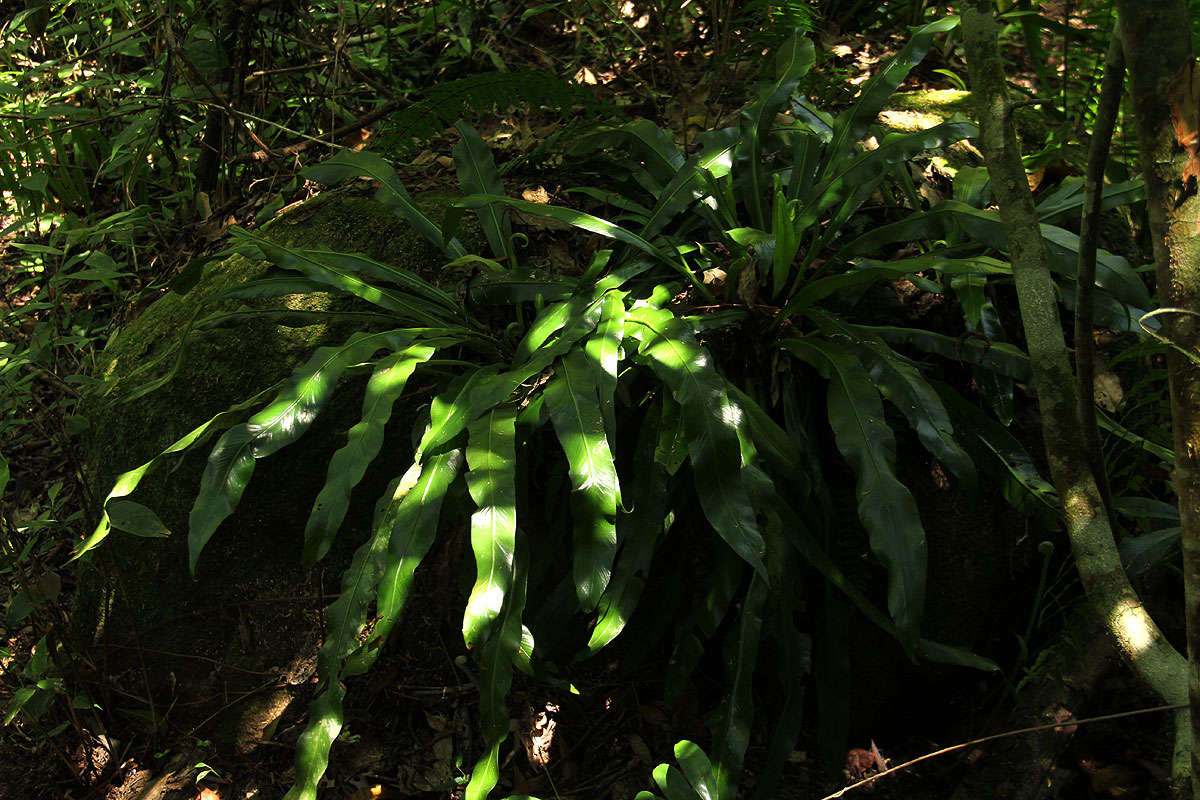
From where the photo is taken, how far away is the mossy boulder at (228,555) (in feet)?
7.16

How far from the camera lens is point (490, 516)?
155 cm

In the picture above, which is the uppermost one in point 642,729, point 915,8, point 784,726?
point 915,8

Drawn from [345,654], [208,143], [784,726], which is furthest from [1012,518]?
[208,143]

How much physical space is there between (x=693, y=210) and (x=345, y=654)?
130 centimetres

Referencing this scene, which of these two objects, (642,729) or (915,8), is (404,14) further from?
(642,729)

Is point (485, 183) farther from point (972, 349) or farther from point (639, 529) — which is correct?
point (972, 349)

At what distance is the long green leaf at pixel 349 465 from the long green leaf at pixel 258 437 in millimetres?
102

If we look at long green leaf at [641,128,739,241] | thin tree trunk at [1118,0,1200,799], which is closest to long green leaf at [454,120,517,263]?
long green leaf at [641,128,739,241]

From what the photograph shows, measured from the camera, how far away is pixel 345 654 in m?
1.62

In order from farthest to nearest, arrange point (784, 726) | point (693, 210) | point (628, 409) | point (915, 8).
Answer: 1. point (915, 8)
2. point (693, 210)
3. point (628, 409)
4. point (784, 726)

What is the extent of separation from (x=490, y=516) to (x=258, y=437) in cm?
49

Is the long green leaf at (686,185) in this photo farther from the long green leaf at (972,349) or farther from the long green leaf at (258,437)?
the long green leaf at (258,437)

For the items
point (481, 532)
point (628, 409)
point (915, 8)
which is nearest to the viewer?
point (481, 532)

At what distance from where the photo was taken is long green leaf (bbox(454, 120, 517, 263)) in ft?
7.27
